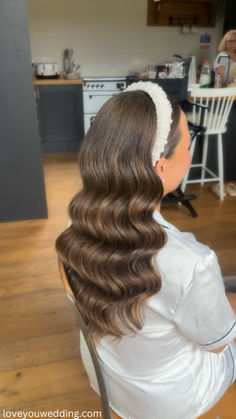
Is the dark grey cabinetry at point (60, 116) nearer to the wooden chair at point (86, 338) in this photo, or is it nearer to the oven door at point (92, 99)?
the oven door at point (92, 99)

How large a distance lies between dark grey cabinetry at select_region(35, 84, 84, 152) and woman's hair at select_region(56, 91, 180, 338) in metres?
3.55

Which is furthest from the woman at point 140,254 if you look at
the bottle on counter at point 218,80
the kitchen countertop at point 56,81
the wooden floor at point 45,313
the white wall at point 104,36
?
the white wall at point 104,36

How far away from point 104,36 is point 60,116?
130 centimetres

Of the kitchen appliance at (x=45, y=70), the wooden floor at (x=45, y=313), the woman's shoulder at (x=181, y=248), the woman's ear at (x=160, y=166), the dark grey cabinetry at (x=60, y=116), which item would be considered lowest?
the wooden floor at (x=45, y=313)

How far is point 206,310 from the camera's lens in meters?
0.68

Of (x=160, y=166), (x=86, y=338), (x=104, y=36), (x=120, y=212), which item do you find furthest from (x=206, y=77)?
(x=86, y=338)

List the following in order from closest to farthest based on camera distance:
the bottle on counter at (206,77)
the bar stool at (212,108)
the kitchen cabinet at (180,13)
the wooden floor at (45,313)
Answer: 1. the wooden floor at (45,313)
2. the bar stool at (212,108)
3. the bottle on counter at (206,77)
4. the kitchen cabinet at (180,13)

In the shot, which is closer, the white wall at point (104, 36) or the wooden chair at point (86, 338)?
the wooden chair at point (86, 338)

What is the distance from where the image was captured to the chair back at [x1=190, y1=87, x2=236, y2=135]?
2.47m

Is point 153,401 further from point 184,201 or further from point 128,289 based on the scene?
point 184,201

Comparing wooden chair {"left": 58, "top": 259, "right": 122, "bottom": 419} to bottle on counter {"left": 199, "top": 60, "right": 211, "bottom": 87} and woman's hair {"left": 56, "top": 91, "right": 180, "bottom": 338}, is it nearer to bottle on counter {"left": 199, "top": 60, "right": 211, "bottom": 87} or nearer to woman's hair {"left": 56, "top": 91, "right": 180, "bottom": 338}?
woman's hair {"left": 56, "top": 91, "right": 180, "bottom": 338}

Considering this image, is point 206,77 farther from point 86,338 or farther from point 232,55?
point 86,338

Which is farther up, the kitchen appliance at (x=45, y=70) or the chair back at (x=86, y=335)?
the kitchen appliance at (x=45, y=70)

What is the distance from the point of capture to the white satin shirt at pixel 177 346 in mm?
651
